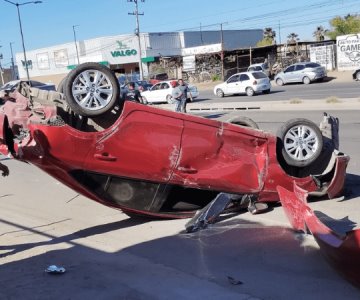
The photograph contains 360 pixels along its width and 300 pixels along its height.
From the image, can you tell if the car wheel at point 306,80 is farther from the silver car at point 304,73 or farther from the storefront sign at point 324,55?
the storefront sign at point 324,55

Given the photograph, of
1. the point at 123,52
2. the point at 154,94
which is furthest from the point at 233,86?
the point at 123,52

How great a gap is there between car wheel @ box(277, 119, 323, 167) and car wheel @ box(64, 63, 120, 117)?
2284 millimetres

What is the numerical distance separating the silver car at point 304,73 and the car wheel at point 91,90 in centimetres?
3700

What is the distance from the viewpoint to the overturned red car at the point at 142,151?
6012mm

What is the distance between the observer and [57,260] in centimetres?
573

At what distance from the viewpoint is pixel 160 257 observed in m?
5.65

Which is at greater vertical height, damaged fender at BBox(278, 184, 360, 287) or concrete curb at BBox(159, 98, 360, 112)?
damaged fender at BBox(278, 184, 360, 287)

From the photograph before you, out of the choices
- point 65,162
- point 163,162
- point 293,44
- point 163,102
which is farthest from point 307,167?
point 293,44

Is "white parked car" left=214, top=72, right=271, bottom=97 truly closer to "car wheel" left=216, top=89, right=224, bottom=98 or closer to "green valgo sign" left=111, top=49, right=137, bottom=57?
"car wheel" left=216, top=89, right=224, bottom=98

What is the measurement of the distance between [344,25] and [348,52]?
31.2m

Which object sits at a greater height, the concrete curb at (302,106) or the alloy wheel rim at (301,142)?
the alloy wheel rim at (301,142)

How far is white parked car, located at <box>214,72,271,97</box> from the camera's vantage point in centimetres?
3547

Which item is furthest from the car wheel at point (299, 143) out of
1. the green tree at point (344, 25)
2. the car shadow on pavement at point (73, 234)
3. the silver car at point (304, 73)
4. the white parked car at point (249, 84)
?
the green tree at point (344, 25)

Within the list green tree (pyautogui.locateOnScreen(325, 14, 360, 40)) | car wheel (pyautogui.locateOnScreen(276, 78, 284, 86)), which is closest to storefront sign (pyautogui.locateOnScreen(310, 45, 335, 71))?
car wheel (pyautogui.locateOnScreen(276, 78, 284, 86))
